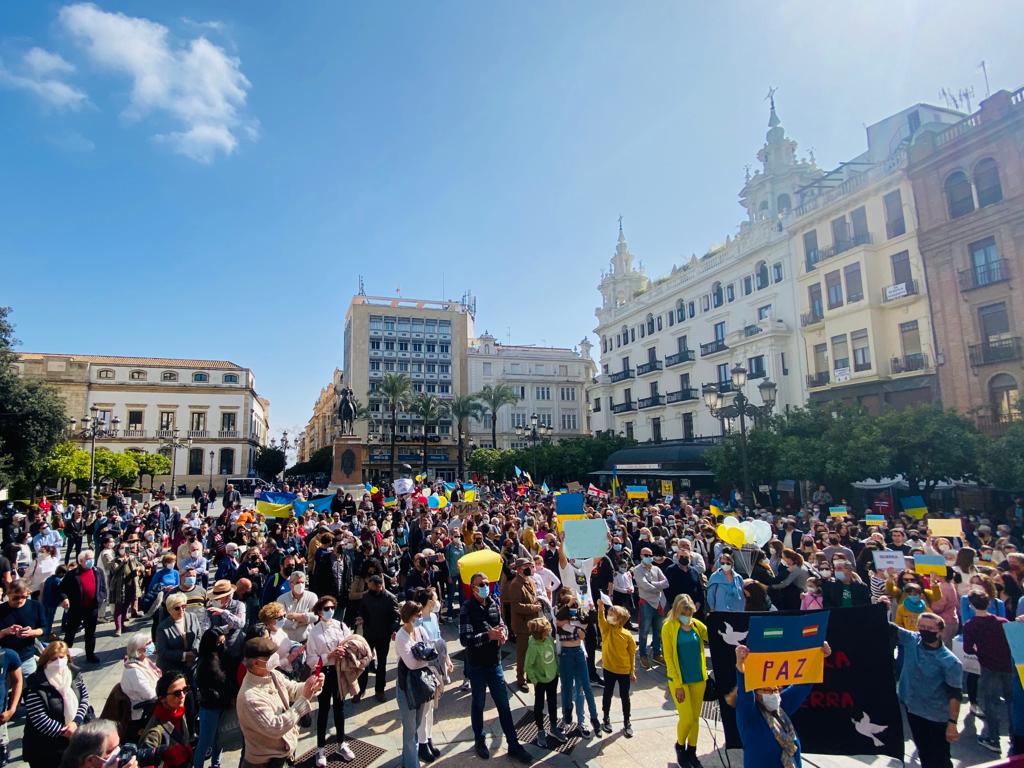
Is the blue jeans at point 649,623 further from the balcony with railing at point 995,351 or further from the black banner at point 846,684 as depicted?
the balcony with railing at point 995,351

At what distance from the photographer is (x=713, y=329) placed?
4034cm

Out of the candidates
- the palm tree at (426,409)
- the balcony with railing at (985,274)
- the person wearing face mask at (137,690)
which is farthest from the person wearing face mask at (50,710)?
the palm tree at (426,409)

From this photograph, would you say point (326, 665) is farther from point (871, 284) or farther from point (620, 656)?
point (871, 284)

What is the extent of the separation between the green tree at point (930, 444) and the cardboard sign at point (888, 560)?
1198 centimetres

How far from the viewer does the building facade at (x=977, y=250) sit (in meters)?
22.5

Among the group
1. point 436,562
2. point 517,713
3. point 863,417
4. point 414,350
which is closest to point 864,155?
point 863,417

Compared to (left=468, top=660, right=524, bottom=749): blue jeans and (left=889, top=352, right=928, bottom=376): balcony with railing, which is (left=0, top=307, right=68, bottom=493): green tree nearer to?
(left=468, top=660, right=524, bottom=749): blue jeans

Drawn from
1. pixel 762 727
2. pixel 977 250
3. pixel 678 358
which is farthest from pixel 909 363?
pixel 762 727

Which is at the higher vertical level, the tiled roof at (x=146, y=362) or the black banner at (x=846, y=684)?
the tiled roof at (x=146, y=362)

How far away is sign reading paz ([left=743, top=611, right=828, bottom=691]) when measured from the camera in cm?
459

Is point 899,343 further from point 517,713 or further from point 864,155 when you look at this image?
point 517,713

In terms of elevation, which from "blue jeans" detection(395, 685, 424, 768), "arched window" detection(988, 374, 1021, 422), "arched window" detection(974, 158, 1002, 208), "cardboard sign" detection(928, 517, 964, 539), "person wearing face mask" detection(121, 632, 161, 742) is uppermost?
"arched window" detection(974, 158, 1002, 208)

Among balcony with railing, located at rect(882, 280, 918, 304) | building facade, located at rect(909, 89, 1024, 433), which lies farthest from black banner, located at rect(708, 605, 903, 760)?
balcony with railing, located at rect(882, 280, 918, 304)

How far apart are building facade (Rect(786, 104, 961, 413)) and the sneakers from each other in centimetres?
2647
